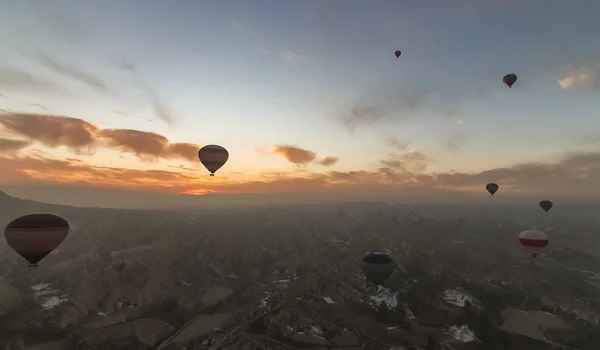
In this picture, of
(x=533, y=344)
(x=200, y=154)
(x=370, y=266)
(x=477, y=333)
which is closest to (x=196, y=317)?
(x=370, y=266)

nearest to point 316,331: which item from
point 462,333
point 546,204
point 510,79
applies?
point 462,333

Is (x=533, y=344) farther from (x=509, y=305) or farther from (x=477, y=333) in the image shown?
(x=509, y=305)

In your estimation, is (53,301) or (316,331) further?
(53,301)

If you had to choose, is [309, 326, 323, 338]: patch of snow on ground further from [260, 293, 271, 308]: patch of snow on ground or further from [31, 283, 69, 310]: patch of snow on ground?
[31, 283, 69, 310]: patch of snow on ground

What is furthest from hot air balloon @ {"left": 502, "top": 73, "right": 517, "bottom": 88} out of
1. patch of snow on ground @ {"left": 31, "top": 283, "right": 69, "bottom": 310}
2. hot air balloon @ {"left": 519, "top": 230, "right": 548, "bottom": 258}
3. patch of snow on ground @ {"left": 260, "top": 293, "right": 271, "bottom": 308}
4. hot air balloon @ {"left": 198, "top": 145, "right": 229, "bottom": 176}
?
patch of snow on ground @ {"left": 31, "top": 283, "right": 69, "bottom": 310}

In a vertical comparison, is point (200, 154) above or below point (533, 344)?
above

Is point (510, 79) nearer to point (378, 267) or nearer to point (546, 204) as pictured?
point (378, 267)
